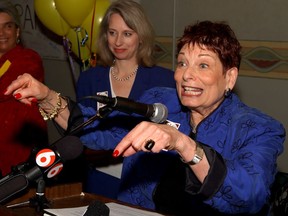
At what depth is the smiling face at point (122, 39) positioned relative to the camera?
2771 mm

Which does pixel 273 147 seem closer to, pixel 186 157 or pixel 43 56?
pixel 186 157

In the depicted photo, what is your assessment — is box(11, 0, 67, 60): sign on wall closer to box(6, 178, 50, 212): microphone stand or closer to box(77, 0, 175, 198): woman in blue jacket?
box(77, 0, 175, 198): woman in blue jacket

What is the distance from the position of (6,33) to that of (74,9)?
504 mm

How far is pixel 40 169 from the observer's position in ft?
4.03

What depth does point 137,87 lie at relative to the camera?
277cm

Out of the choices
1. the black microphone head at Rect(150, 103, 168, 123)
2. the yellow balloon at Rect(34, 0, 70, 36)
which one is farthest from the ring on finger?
the yellow balloon at Rect(34, 0, 70, 36)

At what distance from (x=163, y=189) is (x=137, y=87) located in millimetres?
1074

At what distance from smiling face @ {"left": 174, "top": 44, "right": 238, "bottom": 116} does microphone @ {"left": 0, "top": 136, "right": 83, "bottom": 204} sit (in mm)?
555

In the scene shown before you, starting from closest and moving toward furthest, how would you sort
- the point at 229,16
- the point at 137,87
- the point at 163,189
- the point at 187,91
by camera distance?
the point at 187,91
the point at 163,189
the point at 137,87
the point at 229,16

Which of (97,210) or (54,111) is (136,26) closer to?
(54,111)

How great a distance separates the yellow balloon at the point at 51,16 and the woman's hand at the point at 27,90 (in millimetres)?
1874

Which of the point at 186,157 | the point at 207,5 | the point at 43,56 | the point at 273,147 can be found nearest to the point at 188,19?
the point at 207,5

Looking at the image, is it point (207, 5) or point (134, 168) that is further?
point (207, 5)

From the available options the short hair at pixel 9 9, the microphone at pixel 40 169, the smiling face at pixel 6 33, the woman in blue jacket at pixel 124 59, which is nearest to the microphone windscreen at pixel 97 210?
the microphone at pixel 40 169
